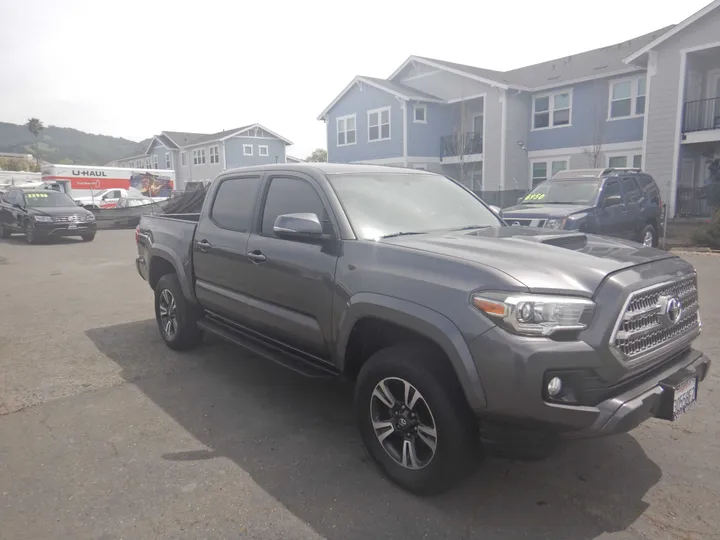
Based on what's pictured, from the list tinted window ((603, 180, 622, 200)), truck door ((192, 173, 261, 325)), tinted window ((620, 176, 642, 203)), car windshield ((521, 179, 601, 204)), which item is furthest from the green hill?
truck door ((192, 173, 261, 325))

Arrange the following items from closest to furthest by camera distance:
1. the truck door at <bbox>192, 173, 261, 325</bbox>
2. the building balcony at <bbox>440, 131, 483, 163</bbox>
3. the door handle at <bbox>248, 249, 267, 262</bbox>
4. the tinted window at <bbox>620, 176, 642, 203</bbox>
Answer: the door handle at <bbox>248, 249, 267, 262</bbox>, the truck door at <bbox>192, 173, 261, 325</bbox>, the tinted window at <bbox>620, 176, 642, 203</bbox>, the building balcony at <bbox>440, 131, 483, 163</bbox>

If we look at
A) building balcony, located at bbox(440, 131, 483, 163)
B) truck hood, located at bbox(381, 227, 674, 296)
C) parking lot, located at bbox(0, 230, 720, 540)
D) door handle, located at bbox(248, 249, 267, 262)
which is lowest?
parking lot, located at bbox(0, 230, 720, 540)

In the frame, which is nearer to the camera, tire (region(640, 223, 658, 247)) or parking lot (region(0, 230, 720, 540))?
parking lot (region(0, 230, 720, 540))

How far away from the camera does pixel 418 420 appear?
2.99 metres

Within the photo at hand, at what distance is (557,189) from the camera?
11.0 meters

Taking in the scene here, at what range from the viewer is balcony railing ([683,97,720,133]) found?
18.4 metres

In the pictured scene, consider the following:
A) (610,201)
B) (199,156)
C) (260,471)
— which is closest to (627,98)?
(610,201)

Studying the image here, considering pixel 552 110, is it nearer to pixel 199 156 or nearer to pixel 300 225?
pixel 300 225

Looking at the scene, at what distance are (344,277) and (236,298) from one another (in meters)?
1.49

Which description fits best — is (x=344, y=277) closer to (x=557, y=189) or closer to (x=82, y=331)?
(x=82, y=331)

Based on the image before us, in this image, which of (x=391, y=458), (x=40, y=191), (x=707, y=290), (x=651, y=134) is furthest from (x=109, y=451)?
(x=651, y=134)

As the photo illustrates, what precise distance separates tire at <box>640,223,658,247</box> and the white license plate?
31.3ft

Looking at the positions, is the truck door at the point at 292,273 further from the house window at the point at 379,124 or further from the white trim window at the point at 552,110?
the house window at the point at 379,124

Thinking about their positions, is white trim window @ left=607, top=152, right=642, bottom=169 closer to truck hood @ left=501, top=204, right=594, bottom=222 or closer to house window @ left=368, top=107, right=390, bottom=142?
house window @ left=368, top=107, right=390, bottom=142
